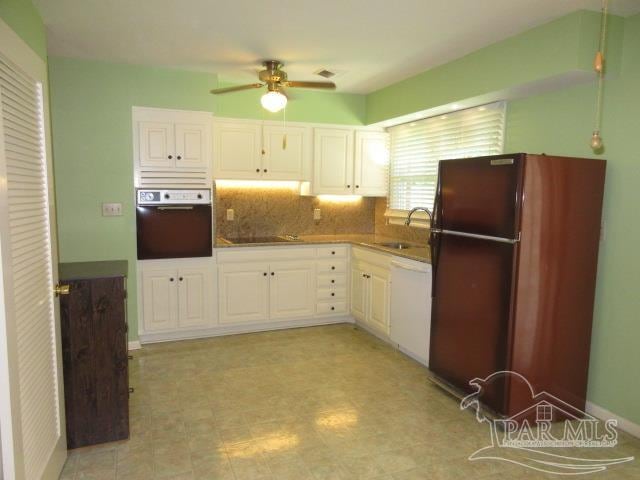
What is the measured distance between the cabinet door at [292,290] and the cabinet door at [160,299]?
904 mm

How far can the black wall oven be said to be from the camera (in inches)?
155

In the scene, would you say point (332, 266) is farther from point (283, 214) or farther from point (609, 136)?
point (609, 136)

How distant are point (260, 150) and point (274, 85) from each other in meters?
1.04

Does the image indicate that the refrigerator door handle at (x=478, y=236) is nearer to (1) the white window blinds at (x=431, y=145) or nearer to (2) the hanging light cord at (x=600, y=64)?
(2) the hanging light cord at (x=600, y=64)

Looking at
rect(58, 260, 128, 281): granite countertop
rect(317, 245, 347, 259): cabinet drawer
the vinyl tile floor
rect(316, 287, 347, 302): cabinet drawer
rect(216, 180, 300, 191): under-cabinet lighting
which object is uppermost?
rect(216, 180, 300, 191): under-cabinet lighting

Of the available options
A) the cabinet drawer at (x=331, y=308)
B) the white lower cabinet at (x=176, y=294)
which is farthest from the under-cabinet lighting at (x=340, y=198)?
the white lower cabinet at (x=176, y=294)

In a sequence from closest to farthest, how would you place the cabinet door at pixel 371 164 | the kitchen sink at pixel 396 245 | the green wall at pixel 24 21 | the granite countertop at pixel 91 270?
the green wall at pixel 24 21, the granite countertop at pixel 91 270, the kitchen sink at pixel 396 245, the cabinet door at pixel 371 164

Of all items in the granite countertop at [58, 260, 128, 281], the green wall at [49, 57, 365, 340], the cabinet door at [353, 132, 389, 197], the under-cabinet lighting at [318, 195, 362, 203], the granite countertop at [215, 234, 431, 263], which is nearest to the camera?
the granite countertop at [58, 260, 128, 281]

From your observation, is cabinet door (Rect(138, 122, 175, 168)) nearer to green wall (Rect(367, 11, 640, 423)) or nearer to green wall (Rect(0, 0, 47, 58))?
green wall (Rect(0, 0, 47, 58))

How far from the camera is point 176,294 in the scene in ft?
13.5

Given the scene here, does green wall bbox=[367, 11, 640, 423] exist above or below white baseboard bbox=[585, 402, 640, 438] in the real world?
above

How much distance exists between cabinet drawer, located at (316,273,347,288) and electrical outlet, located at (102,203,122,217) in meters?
1.95

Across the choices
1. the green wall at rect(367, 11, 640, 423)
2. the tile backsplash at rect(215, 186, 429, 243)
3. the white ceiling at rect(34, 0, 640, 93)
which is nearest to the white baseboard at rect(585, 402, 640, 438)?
the green wall at rect(367, 11, 640, 423)

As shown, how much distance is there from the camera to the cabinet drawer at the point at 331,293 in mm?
4661
